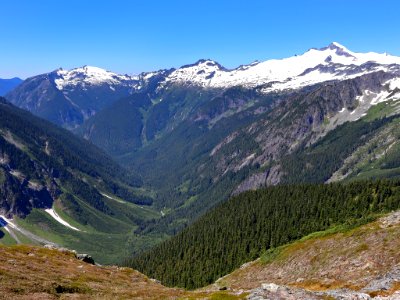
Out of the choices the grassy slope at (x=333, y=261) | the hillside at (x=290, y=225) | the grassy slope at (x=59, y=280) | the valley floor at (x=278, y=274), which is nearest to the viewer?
the valley floor at (x=278, y=274)

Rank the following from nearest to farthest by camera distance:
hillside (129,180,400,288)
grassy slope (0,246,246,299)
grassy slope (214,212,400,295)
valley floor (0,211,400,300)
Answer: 1. valley floor (0,211,400,300)
2. grassy slope (0,246,246,299)
3. grassy slope (214,212,400,295)
4. hillside (129,180,400,288)

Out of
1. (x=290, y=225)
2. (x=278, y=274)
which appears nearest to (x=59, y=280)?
(x=278, y=274)

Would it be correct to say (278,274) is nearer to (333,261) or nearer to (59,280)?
(333,261)

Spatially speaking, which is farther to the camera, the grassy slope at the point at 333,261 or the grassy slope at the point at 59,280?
the grassy slope at the point at 333,261

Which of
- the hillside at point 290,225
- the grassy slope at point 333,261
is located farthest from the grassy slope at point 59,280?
the hillside at point 290,225

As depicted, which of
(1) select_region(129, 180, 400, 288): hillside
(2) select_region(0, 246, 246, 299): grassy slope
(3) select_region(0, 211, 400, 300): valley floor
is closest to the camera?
(3) select_region(0, 211, 400, 300): valley floor

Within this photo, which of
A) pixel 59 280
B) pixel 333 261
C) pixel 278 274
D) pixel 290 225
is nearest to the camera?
pixel 59 280

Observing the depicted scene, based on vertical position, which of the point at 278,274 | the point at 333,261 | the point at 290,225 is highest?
the point at 333,261

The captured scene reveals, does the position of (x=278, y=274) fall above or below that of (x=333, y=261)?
below

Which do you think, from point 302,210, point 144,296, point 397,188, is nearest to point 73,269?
point 144,296

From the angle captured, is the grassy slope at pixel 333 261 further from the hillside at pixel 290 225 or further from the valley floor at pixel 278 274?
the hillside at pixel 290 225

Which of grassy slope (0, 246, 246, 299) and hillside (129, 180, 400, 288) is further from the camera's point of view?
hillside (129, 180, 400, 288)

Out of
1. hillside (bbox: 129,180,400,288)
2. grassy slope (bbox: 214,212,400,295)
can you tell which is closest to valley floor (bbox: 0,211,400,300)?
grassy slope (bbox: 214,212,400,295)

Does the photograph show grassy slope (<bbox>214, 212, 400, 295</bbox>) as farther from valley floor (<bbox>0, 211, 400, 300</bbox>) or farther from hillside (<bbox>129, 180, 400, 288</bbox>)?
hillside (<bbox>129, 180, 400, 288</bbox>)
